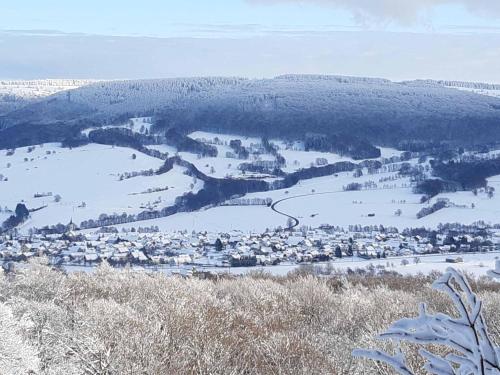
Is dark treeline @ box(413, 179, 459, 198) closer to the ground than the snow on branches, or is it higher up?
closer to the ground

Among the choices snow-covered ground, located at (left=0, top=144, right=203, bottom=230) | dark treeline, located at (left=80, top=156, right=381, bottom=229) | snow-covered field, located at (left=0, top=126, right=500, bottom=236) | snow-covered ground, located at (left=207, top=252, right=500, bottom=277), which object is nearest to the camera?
snow-covered ground, located at (left=207, top=252, right=500, bottom=277)

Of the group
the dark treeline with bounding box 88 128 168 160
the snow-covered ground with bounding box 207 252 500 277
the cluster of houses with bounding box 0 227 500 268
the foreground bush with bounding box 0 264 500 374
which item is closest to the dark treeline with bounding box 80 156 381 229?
the cluster of houses with bounding box 0 227 500 268

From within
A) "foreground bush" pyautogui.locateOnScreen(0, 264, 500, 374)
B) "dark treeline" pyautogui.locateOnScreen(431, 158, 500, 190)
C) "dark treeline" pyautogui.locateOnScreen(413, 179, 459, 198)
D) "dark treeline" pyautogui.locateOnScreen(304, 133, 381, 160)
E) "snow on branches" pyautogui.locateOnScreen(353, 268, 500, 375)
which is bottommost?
"dark treeline" pyautogui.locateOnScreen(413, 179, 459, 198)

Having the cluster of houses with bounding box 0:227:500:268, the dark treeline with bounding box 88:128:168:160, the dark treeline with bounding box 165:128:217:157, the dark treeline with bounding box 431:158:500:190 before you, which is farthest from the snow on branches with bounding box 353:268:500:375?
the dark treeline with bounding box 88:128:168:160

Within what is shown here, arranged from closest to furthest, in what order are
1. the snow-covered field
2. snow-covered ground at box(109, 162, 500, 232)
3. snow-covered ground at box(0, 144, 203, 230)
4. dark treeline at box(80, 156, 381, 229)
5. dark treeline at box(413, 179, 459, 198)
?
1. snow-covered ground at box(109, 162, 500, 232)
2. the snow-covered field
3. dark treeline at box(80, 156, 381, 229)
4. snow-covered ground at box(0, 144, 203, 230)
5. dark treeline at box(413, 179, 459, 198)

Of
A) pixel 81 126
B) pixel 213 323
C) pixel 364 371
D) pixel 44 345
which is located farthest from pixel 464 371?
pixel 81 126

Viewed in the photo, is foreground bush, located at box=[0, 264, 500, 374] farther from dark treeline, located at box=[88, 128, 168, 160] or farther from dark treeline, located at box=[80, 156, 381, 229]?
dark treeline, located at box=[88, 128, 168, 160]

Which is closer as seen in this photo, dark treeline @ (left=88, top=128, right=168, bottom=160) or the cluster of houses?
the cluster of houses

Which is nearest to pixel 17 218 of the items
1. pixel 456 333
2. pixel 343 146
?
pixel 343 146

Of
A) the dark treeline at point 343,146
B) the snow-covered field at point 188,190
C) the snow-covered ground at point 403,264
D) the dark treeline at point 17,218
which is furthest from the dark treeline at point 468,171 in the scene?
the dark treeline at point 17,218
